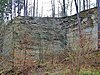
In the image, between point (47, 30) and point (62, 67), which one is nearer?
point (62, 67)

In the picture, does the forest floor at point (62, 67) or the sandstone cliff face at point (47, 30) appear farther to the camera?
the sandstone cliff face at point (47, 30)

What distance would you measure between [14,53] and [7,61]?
0.51m

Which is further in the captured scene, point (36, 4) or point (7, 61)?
point (36, 4)

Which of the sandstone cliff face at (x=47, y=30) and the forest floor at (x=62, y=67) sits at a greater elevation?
the sandstone cliff face at (x=47, y=30)

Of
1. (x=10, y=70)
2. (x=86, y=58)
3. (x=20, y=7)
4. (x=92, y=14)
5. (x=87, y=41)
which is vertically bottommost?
(x=10, y=70)

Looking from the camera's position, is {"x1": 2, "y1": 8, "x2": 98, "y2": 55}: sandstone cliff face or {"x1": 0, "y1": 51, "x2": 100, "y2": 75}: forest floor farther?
{"x1": 2, "y1": 8, "x2": 98, "y2": 55}: sandstone cliff face

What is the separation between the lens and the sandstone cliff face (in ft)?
41.4

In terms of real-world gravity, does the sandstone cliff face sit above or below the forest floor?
above

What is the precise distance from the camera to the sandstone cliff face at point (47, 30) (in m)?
12.6

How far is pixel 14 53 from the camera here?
31.9 ft

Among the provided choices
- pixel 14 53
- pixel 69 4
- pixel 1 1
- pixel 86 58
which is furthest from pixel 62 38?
pixel 69 4

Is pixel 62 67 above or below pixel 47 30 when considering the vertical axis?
below

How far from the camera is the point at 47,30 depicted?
49.6 ft

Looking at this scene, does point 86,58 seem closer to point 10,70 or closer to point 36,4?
point 10,70
